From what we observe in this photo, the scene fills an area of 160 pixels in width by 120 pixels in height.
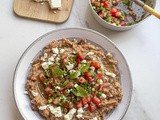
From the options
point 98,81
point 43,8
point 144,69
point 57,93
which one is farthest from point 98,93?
point 43,8

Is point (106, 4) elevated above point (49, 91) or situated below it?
above

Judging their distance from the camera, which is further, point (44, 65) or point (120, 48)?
point (120, 48)

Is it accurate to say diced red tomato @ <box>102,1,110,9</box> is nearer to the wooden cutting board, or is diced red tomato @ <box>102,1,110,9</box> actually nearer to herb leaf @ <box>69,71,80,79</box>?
the wooden cutting board

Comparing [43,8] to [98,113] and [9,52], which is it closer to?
[9,52]

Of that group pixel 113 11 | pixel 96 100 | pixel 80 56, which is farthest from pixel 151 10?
pixel 96 100

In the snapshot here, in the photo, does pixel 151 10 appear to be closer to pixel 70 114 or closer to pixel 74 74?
pixel 74 74

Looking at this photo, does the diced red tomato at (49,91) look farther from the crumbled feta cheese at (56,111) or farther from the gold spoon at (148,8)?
the gold spoon at (148,8)

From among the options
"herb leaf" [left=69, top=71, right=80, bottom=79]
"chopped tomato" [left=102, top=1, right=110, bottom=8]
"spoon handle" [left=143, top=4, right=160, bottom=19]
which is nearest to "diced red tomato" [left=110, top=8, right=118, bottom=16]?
"chopped tomato" [left=102, top=1, right=110, bottom=8]
